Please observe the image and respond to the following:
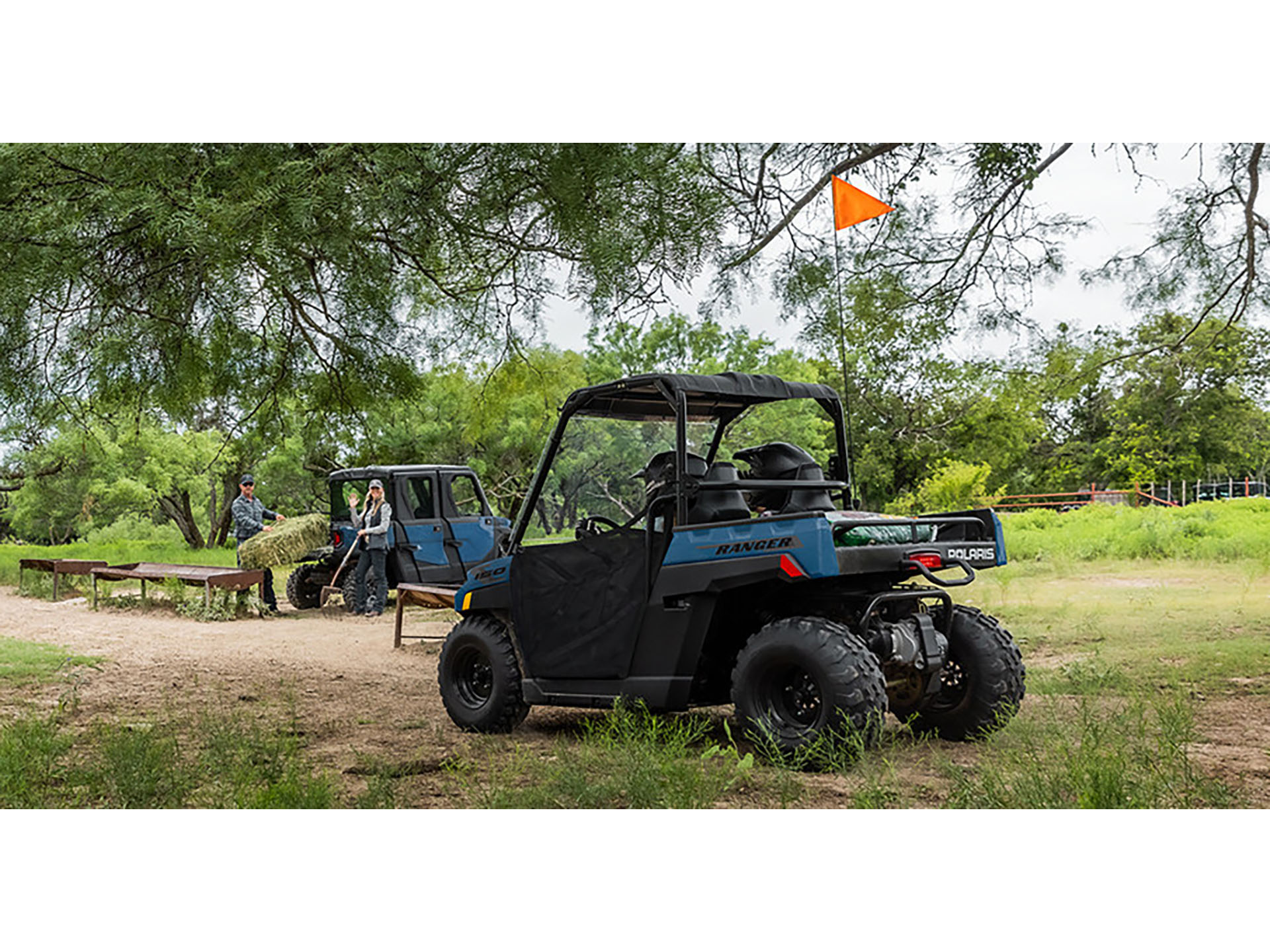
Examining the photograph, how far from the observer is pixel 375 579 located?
862 centimetres

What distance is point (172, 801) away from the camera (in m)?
5.13

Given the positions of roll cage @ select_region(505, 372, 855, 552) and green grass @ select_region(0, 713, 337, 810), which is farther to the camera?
green grass @ select_region(0, 713, 337, 810)

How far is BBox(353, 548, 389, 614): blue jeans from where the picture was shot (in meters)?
8.38

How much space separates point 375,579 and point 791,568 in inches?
191

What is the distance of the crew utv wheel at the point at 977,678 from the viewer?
4.93 meters

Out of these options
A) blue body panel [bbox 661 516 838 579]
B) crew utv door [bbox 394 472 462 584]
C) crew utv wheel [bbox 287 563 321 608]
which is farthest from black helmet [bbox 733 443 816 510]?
crew utv door [bbox 394 472 462 584]

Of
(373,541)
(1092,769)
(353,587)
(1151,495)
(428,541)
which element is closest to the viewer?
(1092,769)

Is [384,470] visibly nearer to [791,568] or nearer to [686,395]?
[686,395]

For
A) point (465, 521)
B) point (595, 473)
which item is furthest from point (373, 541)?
point (595, 473)

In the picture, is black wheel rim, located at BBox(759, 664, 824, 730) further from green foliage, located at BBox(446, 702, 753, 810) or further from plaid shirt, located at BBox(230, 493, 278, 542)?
plaid shirt, located at BBox(230, 493, 278, 542)

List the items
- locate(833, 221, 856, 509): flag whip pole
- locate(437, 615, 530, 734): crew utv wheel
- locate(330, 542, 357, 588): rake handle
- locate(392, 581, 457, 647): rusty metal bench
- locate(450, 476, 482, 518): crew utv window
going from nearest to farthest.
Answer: locate(437, 615, 530, 734): crew utv wheel < locate(833, 221, 856, 509): flag whip pole < locate(392, 581, 457, 647): rusty metal bench < locate(330, 542, 357, 588): rake handle < locate(450, 476, 482, 518): crew utv window

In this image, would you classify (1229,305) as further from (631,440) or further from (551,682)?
(551,682)

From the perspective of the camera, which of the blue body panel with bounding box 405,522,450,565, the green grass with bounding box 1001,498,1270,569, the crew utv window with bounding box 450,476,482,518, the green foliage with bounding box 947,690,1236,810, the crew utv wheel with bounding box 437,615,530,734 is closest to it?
the green foliage with bounding box 947,690,1236,810

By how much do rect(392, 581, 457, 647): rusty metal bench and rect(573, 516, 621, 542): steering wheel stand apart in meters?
2.13
